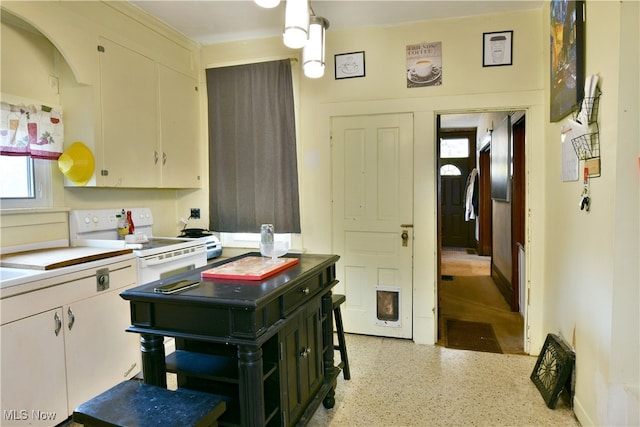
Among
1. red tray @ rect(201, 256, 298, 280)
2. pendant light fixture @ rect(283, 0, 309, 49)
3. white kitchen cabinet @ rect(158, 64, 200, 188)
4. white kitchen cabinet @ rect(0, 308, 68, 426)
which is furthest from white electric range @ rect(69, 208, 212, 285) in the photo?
pendant light fixture @ rect(283, 0, 309, 49)

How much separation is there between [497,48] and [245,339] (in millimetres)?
2980

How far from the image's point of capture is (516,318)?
3.88 meters

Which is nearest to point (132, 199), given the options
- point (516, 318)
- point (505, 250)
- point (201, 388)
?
point (201, 388)

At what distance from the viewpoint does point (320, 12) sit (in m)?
3.08

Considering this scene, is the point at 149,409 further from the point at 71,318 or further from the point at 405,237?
the point at 405,237

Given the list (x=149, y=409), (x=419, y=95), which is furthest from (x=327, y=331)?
(x=419, y=95)

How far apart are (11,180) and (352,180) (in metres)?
2.49

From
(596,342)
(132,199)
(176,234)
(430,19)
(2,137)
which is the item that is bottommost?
(596,342)

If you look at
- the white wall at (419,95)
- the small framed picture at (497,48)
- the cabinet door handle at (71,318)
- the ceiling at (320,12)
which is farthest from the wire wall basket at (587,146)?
the cabinet door handle at (71,318)

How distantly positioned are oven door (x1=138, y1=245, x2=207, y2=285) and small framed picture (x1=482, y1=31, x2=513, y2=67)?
2832mm

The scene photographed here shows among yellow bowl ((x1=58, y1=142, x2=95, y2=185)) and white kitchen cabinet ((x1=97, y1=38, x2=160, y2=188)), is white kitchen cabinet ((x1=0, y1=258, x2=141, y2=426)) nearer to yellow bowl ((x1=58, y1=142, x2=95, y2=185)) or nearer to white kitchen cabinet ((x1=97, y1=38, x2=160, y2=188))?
yellow bowl ((x1=58, y1=142, x2=95, y2=185))

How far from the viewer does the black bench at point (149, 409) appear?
1277 millimetres

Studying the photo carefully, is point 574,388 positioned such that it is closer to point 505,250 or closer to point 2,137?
point 505,250

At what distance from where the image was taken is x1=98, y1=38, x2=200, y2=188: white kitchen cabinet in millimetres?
2797
